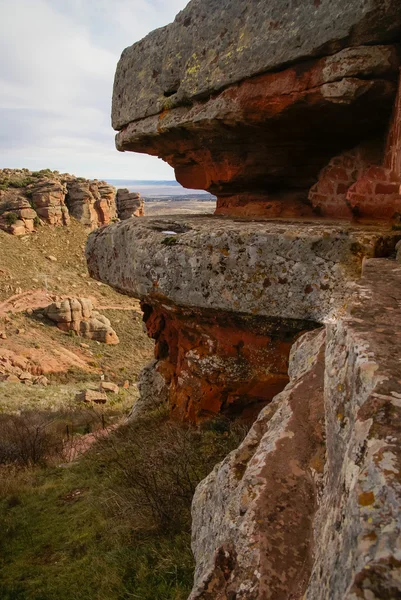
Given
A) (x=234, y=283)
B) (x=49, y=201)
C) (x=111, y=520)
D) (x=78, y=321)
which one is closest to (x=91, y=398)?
(x=111, y=520)

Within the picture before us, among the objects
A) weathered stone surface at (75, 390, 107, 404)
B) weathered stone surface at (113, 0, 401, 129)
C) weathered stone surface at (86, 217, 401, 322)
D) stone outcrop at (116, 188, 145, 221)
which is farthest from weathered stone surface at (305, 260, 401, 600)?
stone outcrop at (116, 188, 145, 221)

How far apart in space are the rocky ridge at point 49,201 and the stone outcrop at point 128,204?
196cm

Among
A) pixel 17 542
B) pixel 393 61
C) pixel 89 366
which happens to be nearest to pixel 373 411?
pixel 393 61

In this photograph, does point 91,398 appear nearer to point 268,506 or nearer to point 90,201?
point 268,506

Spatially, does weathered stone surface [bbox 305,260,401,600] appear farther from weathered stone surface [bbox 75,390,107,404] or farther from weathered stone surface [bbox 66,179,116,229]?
weathered stone surface [bbox 66,179,116,229]

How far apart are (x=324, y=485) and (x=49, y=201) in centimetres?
3453

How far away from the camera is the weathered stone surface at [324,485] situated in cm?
94

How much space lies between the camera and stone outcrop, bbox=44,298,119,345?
2319 cm

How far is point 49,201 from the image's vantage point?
109 ft

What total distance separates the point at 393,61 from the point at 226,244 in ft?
6.88

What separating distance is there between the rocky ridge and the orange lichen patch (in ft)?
92.7

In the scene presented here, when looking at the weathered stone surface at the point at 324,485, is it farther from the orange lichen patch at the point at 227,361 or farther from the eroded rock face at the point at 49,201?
the eroded rock face at the point at 49,201

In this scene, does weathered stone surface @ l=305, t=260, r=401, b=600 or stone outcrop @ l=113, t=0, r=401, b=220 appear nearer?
weathered stone surface @ l=305, t=260, r=401, b=600

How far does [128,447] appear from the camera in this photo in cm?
583
